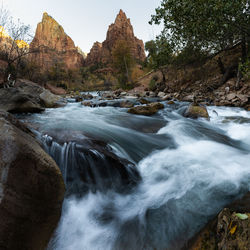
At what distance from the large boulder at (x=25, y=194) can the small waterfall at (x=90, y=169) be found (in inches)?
28.8

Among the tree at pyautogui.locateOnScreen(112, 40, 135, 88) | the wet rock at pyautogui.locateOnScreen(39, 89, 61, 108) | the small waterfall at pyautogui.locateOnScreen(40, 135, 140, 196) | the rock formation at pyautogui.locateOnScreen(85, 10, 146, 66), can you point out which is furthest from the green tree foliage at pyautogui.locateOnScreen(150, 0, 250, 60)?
the rock formation at pyautogui.locateOnScreen(85, 10, 146, 66)

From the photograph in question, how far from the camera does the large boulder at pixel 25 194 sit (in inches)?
52.2

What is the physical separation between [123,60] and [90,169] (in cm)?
3038

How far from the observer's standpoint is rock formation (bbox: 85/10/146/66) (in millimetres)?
92625

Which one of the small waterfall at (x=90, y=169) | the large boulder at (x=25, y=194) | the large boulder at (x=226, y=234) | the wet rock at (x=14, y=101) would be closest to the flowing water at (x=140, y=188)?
the small waterfall at (x=90, y=169)

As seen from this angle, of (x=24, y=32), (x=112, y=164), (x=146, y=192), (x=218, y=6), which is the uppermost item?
(x=24, y=32)

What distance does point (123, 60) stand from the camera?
30.0 meters

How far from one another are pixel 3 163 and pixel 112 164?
5.32 feet

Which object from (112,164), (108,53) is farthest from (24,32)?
(108,53)

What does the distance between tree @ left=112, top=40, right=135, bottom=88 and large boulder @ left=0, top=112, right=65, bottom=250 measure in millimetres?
28187

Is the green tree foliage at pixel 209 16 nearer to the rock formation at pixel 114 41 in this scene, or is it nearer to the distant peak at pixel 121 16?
the rock formation at pixel 114 41

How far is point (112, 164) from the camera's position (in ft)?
9.00

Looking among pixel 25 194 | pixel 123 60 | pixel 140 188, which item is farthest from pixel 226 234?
pixel 123 60

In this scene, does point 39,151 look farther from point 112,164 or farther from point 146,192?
point 146,192
